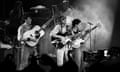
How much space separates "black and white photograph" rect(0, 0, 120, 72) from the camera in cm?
257

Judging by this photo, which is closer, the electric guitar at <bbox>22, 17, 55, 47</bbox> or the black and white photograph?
the black and white photograph

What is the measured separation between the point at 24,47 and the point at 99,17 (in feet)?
3.99

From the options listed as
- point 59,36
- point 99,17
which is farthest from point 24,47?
point 99,17

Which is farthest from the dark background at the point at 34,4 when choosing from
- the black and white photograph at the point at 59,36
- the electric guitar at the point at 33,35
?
the electric guitar at the point at 33,35

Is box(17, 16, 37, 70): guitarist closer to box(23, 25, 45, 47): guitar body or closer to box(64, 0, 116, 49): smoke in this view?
box(23, 25, 45, 47): guitar body

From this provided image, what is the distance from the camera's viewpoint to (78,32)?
2.66 metres

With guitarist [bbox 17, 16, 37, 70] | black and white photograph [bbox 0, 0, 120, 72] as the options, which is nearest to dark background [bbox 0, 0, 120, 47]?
black and white photograph [bbox 0, 0, 120, 72]

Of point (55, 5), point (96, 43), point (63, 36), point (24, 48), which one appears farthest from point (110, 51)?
point (24, 48)

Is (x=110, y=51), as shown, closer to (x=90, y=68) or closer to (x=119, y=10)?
(x=90, y=68)

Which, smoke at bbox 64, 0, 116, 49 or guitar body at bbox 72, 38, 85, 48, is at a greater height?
smoke at bbox 64, 0, 116, 49

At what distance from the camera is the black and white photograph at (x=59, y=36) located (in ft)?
8.44

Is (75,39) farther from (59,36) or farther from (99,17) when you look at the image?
(99,17)

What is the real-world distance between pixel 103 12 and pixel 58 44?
0.77m

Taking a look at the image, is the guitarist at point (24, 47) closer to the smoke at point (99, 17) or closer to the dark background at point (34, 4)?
the dark background at point (34, 4)
